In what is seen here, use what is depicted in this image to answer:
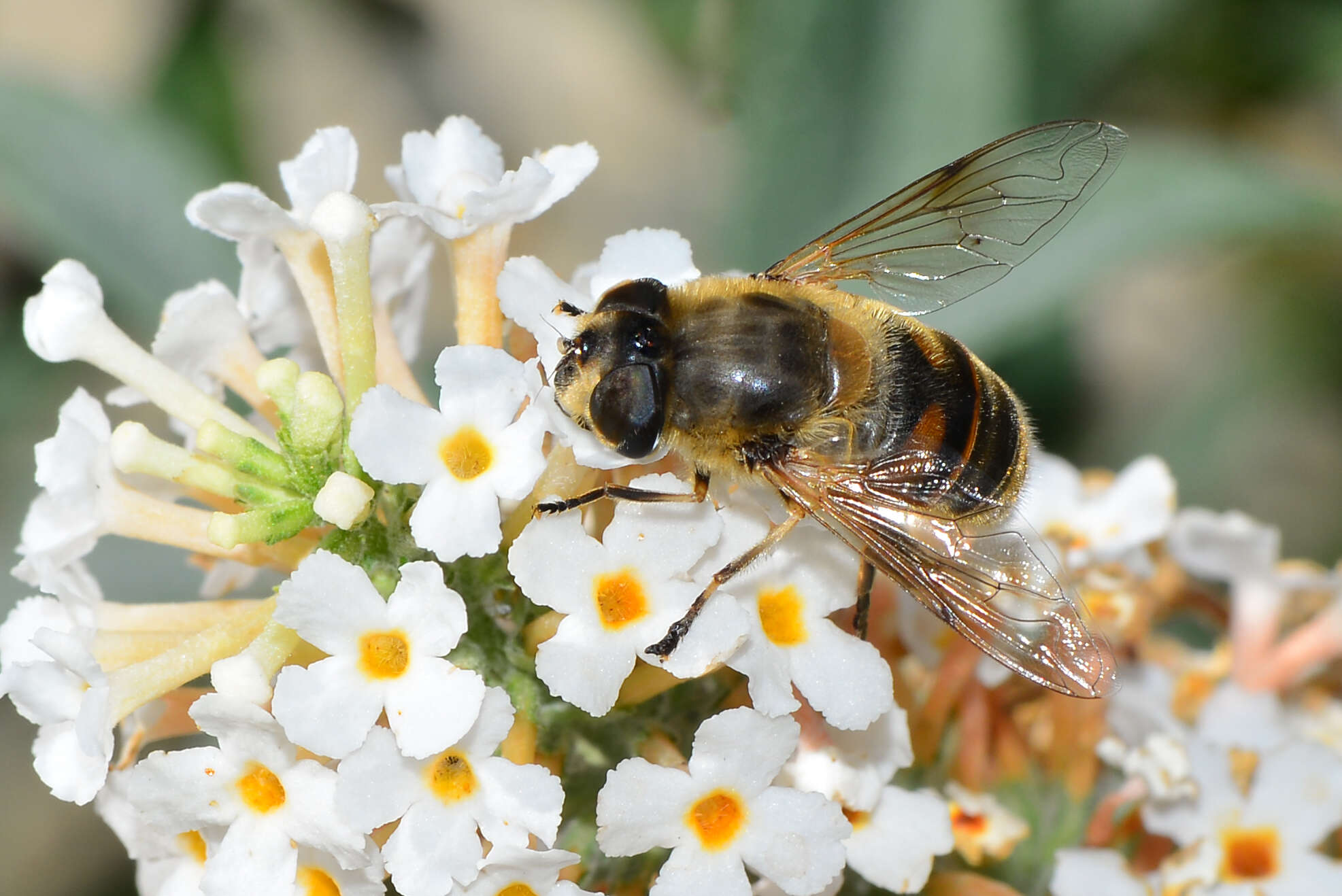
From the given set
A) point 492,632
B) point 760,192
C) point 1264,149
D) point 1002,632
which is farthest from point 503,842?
point 1264,149

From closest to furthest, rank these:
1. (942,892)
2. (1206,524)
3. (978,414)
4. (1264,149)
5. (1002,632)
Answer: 1. (1002,632)
2. (978,414)
3. (942,892)
4. (1206,524)
5. (1264,149)

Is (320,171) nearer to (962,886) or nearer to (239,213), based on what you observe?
(239,213)

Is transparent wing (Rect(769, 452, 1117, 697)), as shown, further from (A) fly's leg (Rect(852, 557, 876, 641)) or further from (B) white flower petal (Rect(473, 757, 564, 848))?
(B) white flower petal (Rect(473, 757, 564, 848))

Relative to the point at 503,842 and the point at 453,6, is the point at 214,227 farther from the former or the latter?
the point at 453,6

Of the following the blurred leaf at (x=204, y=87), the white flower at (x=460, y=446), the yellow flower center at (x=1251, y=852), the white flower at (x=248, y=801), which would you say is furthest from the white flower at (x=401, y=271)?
the blurred leaf at (x=204, y=87)

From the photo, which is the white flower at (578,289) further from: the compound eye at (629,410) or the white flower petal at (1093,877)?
the white flower petal at (1093,877)

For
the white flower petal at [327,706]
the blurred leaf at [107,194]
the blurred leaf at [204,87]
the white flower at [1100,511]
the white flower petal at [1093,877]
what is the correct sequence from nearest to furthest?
1. the white flower petal at [327,706]
2. the white flower petal at [1093,877]
3. the white flower at [1100,511]
4. the blurred leaf at [107,194]
5. the blurred leaf at [204,87]
